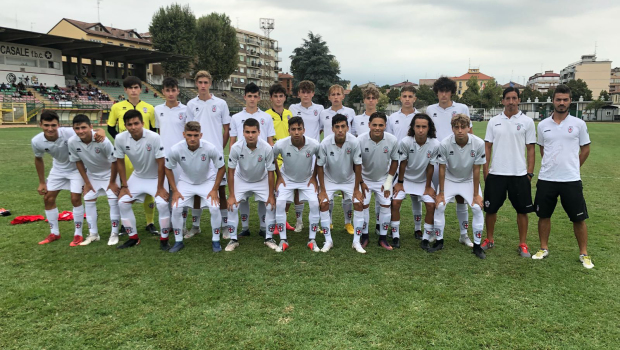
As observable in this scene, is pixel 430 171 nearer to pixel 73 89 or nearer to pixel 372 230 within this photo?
pixel 372 230

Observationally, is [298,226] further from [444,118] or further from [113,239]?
[444,118]

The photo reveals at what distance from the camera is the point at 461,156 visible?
5059mm

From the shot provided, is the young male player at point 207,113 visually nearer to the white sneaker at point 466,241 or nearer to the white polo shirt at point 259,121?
the white polo shirt at point 259,121

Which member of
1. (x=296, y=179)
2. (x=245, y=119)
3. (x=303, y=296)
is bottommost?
(x=303, y=296)

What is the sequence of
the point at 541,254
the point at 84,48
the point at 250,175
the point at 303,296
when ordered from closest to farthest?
the point at 303,296 < the point at 541,254 < the point at 250,175 < the point at 84,48

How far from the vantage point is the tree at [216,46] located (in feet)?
173

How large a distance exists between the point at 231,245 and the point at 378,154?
233 centimetres

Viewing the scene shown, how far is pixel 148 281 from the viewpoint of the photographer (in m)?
4.13

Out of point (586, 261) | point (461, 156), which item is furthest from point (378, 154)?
point (586, 261)

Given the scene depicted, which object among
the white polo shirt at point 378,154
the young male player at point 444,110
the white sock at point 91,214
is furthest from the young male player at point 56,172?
the young male player at point 444,110

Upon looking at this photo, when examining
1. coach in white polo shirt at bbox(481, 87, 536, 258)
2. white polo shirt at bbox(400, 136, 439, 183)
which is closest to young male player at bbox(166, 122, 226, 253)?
white polo shirt at bbox(400, 136, 439, 183)

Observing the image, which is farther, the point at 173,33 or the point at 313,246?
the point at 173,33

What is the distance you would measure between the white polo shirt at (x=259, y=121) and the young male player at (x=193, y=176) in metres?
0.80

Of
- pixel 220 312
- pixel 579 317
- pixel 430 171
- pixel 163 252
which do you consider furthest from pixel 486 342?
pixel 163 252
